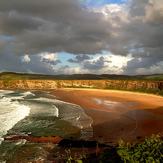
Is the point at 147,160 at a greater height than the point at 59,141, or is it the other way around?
the point at 147,160

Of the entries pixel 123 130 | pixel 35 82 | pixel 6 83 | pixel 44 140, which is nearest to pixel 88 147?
pixel 44 140

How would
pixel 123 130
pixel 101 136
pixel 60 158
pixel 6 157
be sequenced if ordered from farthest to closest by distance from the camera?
1. pixel 123 130
2. pixel 101 136
3. pixel 6 157
4. pixel 60 158

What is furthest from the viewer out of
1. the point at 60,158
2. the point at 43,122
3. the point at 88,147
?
the point at 43,122

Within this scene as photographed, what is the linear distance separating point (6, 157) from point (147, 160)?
8.44 metres

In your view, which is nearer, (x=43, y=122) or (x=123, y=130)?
(x=123, y=130)

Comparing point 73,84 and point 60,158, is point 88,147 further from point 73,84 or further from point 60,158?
point 73,84

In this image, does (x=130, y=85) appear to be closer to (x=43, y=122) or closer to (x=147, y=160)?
(x=43, y=122)

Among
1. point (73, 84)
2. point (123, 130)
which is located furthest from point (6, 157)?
point (73, 84)

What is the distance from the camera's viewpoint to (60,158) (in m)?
7.41

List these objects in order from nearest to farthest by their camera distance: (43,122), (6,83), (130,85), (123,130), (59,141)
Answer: (59,141)
(123,130)
(43,122)
(130,85)
(6,83)

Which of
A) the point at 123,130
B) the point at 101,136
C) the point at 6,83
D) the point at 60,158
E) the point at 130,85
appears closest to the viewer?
the point at 60,158

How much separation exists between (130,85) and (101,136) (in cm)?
5576

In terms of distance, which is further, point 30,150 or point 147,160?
point 30,150

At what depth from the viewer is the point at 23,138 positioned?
34.8 ft
